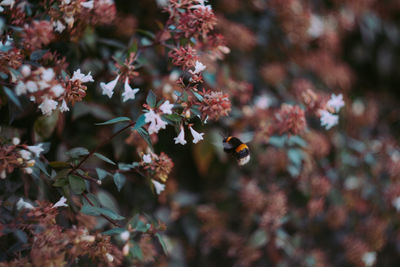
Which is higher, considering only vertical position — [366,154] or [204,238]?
[366,154]

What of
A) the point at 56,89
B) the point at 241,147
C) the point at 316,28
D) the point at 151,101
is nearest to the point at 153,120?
the point at 151,101

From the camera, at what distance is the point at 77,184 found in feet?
3.74

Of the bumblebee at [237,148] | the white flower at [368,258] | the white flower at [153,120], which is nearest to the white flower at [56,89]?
the white flower at [153,120]

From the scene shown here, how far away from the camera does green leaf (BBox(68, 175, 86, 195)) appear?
1.13 metres

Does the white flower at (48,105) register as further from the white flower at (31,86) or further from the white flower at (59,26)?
the white flower at (59,26)

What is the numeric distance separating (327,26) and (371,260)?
4.95ft

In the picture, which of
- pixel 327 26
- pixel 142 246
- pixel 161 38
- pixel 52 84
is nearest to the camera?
pixel 52 84

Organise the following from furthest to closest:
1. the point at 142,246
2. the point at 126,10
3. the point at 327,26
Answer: the point at 327,26
the point at 126,10
the point at 142,246

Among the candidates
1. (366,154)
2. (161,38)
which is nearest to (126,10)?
(161,38)

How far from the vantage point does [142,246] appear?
Answer: 1364mm

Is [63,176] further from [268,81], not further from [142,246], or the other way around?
[268,81]

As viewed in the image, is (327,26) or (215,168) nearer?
(215,168)

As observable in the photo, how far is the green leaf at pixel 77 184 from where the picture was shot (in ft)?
3.71

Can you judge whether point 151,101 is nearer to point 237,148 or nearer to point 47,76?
point 47,76
